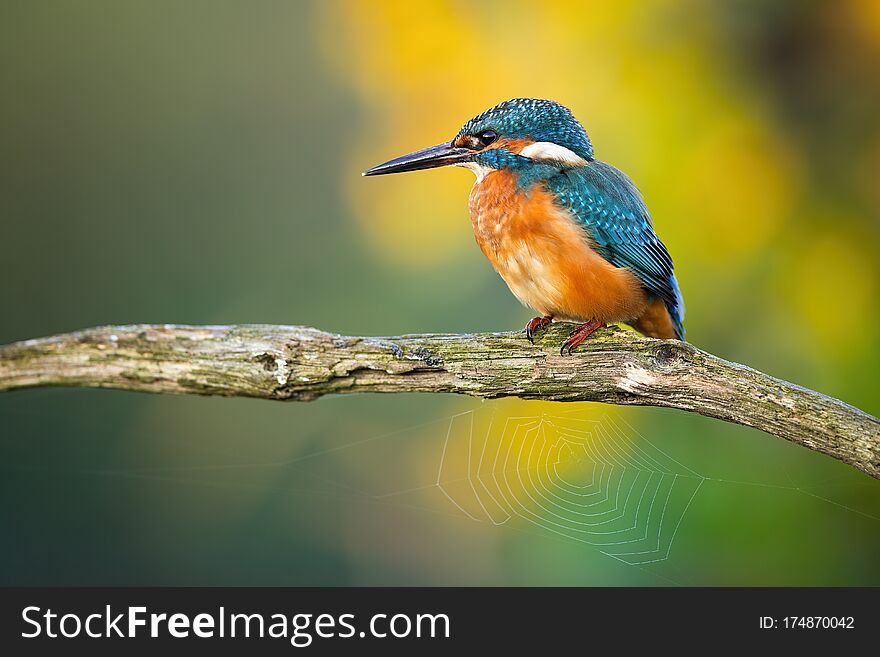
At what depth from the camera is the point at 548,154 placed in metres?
1.88

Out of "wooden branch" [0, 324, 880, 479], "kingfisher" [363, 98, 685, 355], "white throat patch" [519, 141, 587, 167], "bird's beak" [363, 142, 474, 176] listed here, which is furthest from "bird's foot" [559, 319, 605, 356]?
"bird's beak" [363, 142, 474, 176]

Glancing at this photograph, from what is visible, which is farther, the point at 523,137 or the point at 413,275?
the point at 413,275

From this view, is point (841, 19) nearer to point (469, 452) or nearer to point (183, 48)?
point (469, 452)

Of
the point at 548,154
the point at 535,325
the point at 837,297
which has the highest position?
the point at 548,154

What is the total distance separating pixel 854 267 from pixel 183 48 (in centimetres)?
284

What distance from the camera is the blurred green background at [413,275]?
1.97 m

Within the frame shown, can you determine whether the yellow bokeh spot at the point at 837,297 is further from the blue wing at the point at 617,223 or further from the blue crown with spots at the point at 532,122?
the blue crown with spots at the point at 532,122

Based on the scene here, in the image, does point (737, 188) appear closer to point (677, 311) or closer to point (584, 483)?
point (677, 311)

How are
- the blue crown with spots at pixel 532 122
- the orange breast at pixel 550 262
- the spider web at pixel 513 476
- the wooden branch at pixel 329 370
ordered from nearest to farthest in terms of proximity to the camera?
the wooden branch at pixel 329 370 < the orange breast at pixel 550 262 < the blue crown with spots at pixel 532 122 < the spider web at pixel 513 476

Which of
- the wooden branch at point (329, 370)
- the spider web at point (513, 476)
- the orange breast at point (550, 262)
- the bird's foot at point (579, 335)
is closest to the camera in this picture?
the wooden branch at point (329, 370)

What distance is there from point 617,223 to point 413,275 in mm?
824

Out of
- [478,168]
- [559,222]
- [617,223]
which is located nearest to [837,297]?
[617,223]

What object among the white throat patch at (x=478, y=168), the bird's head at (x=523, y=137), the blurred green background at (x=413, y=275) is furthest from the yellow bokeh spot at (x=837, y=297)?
the white throat patch at (x=478, y=168)

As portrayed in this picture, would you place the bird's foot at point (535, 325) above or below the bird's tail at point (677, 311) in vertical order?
below
